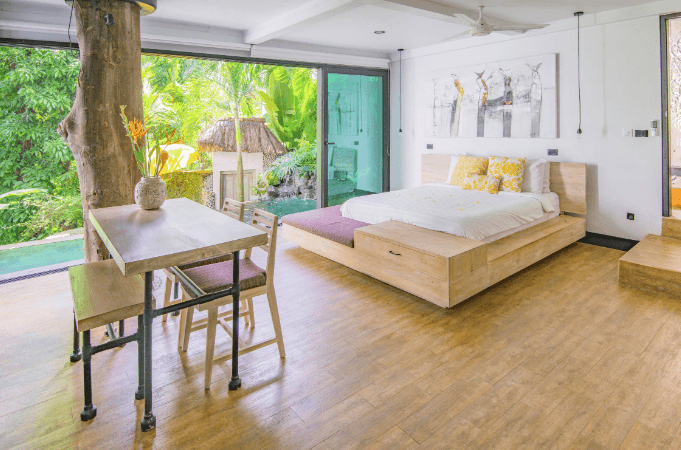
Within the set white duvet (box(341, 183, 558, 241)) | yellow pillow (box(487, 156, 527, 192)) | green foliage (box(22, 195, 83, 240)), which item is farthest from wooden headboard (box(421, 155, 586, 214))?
green foliage (box(22, 195, 83, 240))

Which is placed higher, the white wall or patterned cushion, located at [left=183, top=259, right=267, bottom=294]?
the white wall

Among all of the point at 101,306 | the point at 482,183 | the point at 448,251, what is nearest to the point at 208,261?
the point at 101,306

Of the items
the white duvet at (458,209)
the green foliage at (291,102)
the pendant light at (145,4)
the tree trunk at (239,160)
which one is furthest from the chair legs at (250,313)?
the tree trunk at (239,160)

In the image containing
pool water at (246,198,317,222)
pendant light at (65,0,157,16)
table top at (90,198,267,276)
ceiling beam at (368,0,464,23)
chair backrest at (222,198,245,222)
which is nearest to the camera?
table top at (90,198,267,276)

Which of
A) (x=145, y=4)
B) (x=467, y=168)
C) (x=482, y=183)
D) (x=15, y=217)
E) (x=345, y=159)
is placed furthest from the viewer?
(x=15, y=217)

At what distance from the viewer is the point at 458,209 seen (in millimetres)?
3863

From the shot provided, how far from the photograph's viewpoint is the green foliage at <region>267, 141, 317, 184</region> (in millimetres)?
7809

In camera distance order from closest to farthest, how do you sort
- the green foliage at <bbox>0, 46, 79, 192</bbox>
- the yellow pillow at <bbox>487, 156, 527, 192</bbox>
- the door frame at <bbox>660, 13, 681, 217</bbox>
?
the door frame at <bbox>660, 13, 681, 217</bbox>, the yellow pillow at <bbox>487, 156, 527, 192</bbox>, the green foliage at <bbox>0, 46, 79, 192</bbox>

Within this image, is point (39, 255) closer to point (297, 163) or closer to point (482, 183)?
point (297, 163)

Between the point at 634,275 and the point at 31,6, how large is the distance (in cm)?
545

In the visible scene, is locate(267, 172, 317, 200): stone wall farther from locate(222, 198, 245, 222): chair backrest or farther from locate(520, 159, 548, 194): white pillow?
locate(222, 198, 245, 222): chair backrest

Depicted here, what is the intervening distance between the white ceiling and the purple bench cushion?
6.18 ft

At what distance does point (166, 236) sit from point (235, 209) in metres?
0.81

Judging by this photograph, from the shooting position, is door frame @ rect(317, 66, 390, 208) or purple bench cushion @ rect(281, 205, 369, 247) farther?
door frame @ rect(317, 66, 390, 208)
